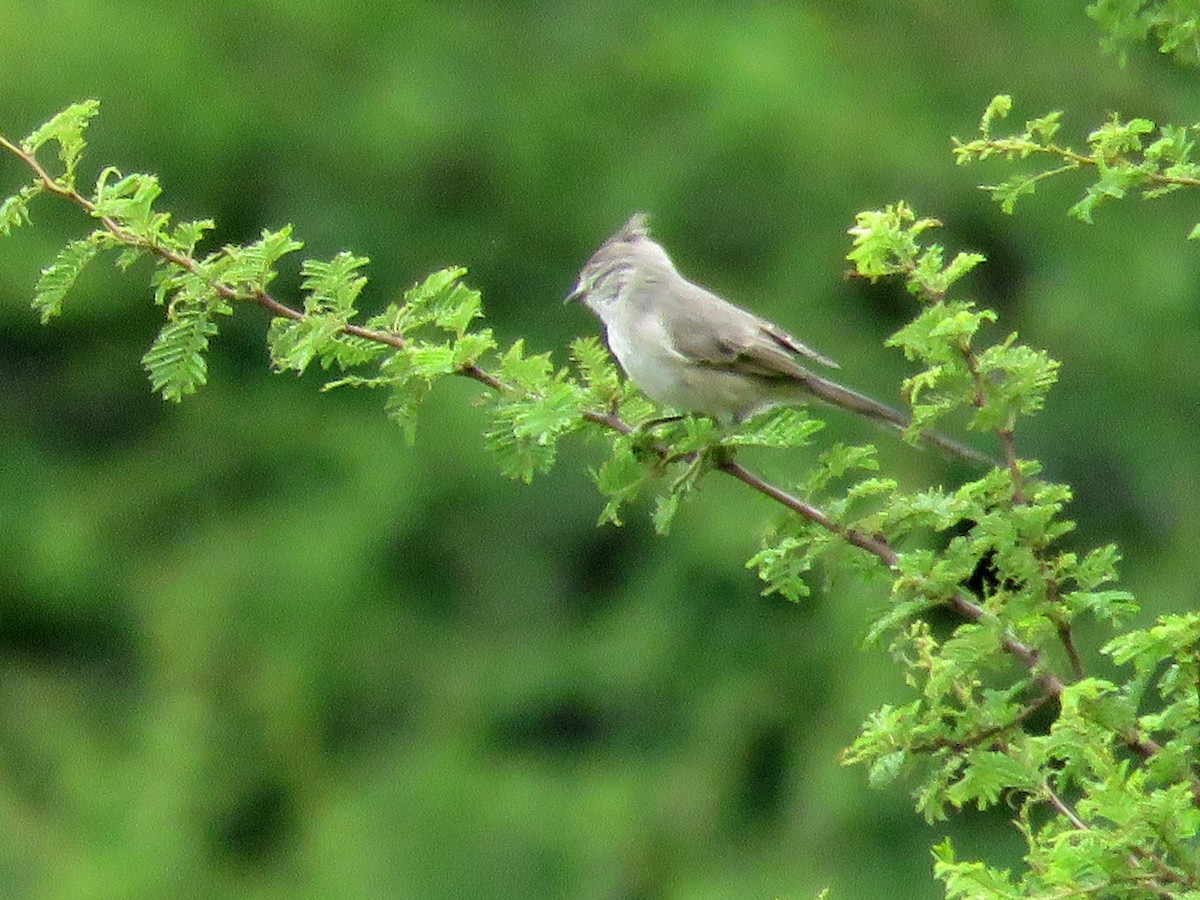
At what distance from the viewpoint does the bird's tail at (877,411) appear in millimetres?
3342

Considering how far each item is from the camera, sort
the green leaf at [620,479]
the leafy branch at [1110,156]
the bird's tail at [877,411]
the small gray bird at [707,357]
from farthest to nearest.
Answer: the small gray bird at [707,357], the bird's tail at [877,411], the green leaf at [620,479], the leafy branch at [1110,156]

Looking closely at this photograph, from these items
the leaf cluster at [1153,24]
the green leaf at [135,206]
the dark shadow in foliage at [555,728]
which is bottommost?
the green leaf at [135,206]

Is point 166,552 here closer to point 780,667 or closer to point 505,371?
point 780,667

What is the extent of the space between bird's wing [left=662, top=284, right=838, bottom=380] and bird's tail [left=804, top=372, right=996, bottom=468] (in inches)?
1.9

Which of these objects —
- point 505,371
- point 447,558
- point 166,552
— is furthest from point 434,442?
point 505,371

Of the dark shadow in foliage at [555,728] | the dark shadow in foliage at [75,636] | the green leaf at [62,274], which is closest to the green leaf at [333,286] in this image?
the green leaf at [62,274]

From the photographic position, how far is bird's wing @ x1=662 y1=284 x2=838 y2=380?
4.28 metres

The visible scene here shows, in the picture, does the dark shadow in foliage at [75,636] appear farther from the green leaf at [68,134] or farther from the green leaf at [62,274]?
the green leaf at [68,134]

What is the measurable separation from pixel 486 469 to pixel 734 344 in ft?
19.7

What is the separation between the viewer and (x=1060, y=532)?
8.64ft

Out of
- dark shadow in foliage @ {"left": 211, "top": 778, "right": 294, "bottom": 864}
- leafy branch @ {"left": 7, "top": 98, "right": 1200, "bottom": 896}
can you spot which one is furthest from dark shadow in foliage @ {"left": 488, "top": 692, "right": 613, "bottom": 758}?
leafy branch @ {"left": 7, "top": 98, "right": 1200, "bottom": 896}

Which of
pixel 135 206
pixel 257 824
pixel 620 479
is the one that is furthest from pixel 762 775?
pixel 135 206

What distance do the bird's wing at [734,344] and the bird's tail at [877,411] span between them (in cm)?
5

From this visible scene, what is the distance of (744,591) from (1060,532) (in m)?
6.92
